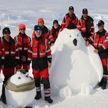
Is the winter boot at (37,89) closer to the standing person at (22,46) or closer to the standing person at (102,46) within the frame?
the standing person at (22,46)

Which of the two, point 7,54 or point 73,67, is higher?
point 7,54

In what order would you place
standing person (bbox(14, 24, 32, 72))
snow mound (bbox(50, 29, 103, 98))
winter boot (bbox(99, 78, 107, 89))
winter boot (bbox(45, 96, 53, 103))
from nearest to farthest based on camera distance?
winter boot (bbox(45, 96, 53, 103)), snow mound (bbox(50, 29, 103, 98)), winter boot (bbox(99, 78, 107, 89)), standing person (bbox(14, 24, 32, 72))

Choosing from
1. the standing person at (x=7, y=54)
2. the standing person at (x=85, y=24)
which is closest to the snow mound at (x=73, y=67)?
the standing person at (x=7, y=54)

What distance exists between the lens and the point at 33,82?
6.44 meters

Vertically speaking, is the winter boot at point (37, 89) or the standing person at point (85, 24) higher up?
the standing person at point (85, 24)

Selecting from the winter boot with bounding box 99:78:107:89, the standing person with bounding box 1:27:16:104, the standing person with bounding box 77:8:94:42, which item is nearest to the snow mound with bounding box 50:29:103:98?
the winter boot with bounding box 99:78:107:89

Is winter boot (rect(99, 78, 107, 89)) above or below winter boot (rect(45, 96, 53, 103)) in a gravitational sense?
above

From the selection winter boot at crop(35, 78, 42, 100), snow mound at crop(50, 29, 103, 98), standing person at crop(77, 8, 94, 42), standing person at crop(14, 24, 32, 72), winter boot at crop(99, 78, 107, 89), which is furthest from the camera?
standing person at crop(77, 8, 94, 42)

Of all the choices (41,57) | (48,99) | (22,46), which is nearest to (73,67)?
(41,57)

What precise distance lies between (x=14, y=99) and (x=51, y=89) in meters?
1.13

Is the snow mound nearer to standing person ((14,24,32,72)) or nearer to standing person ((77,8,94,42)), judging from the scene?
standing person ((14,24,32,72))

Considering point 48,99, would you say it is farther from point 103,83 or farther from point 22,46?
point 22,46

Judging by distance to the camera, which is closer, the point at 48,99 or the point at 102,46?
the point at 48,99

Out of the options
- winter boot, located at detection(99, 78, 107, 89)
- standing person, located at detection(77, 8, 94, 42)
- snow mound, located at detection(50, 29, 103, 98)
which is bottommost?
winter boot, located at detection(99, 78, 107, 89)
